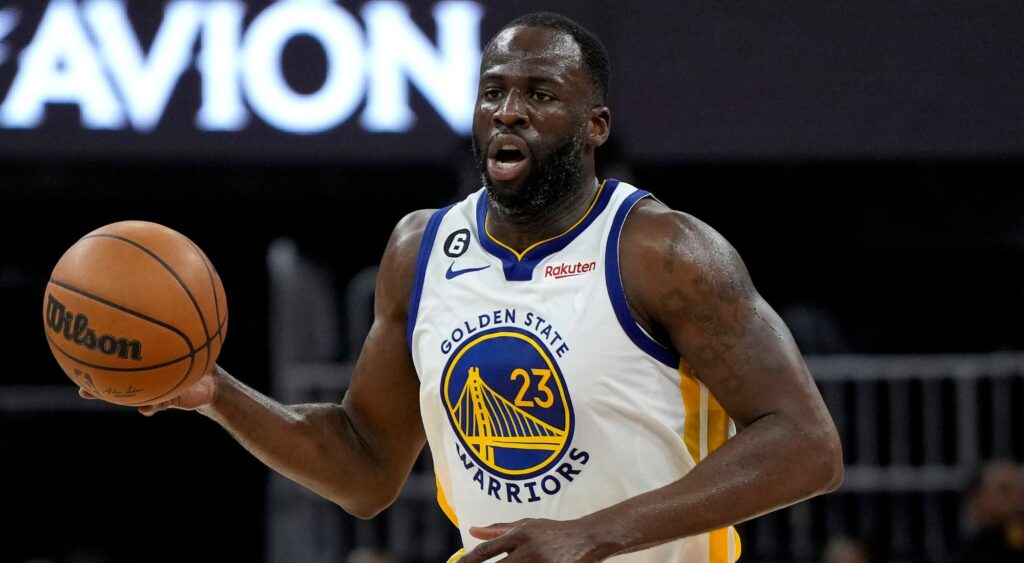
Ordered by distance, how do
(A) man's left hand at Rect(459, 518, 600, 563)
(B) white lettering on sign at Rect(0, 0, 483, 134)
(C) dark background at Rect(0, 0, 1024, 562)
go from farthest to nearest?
1. (C) dark background at Rect(0, 0, 1024, 562)
2. (B) white lettering on sign at Rect(0, 0, 483, 134)
3. (A) man's left hand at Rect(459, 518, 600, 563)

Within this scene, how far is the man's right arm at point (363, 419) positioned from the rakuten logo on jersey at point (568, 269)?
0.50 m

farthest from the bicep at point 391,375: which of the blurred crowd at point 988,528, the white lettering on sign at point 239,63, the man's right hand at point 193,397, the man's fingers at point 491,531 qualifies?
the white lettering on sign at point 239,63

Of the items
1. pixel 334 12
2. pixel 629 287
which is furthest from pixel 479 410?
pixel 334 12

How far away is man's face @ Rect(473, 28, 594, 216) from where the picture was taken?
13.0 ft

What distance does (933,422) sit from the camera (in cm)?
863

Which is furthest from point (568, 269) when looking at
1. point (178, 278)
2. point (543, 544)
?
point (178, 278)

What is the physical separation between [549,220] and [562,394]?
1.72 ft

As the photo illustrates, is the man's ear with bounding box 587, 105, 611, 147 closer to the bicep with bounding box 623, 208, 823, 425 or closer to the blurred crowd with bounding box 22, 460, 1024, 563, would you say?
the bicep with bounding box 623, 208, 823, 425

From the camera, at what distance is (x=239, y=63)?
8414 millimetres

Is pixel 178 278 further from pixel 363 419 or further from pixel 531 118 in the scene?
pixel 531 118

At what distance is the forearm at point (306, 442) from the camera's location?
13.7 ft

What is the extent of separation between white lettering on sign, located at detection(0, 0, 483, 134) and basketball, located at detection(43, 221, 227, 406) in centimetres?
446

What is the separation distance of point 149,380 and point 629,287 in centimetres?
127

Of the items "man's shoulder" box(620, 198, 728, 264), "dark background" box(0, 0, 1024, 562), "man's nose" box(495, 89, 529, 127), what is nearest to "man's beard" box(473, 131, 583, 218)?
"man's nose" box(495, 89, 529, 127)
